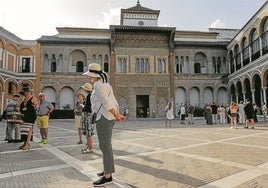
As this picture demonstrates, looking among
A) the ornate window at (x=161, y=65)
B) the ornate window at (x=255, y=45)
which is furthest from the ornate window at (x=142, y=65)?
the ornate window at (x=255, y=45)

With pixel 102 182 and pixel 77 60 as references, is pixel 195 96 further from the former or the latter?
pixel 102 182

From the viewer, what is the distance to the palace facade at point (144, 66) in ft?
109

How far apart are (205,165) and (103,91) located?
2.65 metres

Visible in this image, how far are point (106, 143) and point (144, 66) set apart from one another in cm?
3089

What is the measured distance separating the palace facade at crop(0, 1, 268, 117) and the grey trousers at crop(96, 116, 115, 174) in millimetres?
29163

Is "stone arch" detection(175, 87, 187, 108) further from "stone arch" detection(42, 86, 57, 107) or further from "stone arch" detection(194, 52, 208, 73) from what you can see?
"stone arch" detection(42, 86, 57, 107)

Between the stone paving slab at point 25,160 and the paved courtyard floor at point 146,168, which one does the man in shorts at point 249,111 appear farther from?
the stone paving slab at point 25,160

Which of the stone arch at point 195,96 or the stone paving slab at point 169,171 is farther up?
the stone arch at point 195,96

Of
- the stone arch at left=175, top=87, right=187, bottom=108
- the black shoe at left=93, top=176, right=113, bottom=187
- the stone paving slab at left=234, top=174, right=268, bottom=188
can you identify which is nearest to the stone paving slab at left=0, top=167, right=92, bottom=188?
the black shoe at left=93, top=176, right=113, bottom=187

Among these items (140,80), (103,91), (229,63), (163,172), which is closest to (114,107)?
(103,91)

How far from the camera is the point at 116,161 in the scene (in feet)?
17.9

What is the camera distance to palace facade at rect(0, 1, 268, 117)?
1304 inches

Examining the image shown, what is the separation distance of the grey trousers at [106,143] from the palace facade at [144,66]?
29163 mm

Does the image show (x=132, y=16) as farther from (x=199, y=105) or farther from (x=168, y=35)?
(x=199, y=105)
